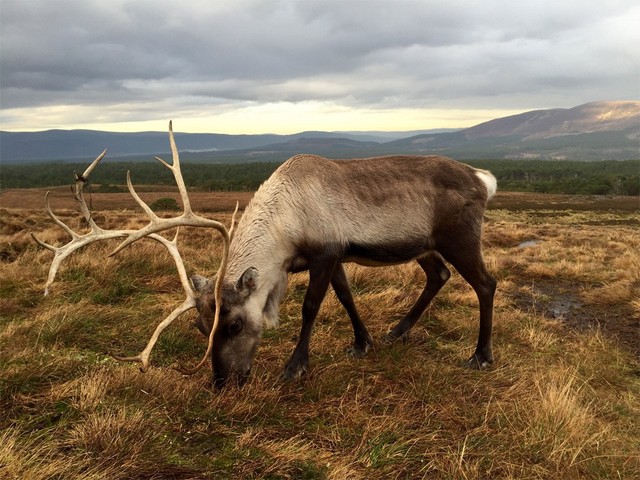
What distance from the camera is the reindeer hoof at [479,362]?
4719 millimetres

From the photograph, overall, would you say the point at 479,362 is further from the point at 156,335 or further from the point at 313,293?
the point at 156,335

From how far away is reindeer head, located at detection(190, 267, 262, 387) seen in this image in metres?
3.98

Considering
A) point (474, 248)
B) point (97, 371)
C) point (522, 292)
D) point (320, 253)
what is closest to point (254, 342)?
point (320, 253)

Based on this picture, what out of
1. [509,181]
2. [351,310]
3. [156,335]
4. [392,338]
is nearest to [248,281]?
[156,335]

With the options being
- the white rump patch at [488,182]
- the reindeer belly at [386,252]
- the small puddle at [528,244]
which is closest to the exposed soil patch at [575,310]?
the white rump patch at [488,182]

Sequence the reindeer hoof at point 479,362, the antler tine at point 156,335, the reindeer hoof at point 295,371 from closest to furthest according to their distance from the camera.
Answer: the antler tine at point 156,335, the reindeer hoof at point 295,371, the reindeer hoof at point 479,362

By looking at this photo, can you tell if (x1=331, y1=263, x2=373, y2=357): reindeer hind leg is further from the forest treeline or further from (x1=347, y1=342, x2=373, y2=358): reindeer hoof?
the forest treeline

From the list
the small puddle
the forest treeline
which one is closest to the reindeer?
the small puddle

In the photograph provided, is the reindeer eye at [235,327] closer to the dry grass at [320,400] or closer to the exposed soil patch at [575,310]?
the dry grass at [320,400]

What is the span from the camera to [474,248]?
502cm

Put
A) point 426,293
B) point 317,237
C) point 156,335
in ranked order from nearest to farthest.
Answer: point 156,335 < point 317,237 < point 426,293

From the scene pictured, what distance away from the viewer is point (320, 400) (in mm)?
3689

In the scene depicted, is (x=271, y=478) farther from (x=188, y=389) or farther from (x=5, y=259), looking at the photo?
(x=5, y=259)

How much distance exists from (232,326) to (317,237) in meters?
1.13
